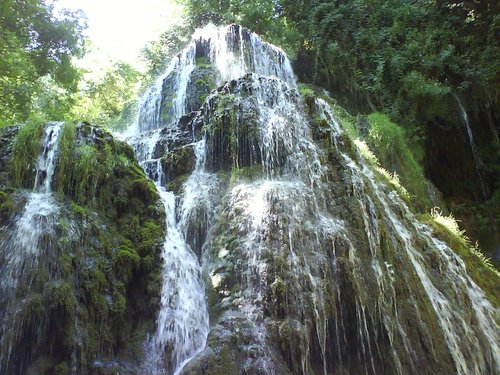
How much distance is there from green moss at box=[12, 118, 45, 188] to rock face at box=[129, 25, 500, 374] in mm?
2211

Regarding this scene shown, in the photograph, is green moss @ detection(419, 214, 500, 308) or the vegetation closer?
green moss @ detection(419, 214, 500, 308)

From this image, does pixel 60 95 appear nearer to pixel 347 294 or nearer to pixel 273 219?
pixel 273 219

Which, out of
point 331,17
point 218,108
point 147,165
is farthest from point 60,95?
point 331,17

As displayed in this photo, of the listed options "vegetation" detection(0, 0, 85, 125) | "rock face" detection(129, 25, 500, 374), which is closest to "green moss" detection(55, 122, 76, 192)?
"rock face" detection(129, 25, 500, 374)

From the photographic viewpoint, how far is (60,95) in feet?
38.4

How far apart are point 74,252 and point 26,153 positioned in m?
1.74

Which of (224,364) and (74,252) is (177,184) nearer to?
(74,252)

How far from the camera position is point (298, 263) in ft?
18.2

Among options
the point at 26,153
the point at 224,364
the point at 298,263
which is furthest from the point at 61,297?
the point at 298,263

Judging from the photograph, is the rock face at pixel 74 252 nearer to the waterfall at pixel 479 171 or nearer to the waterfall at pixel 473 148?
the waterfall at pixel 479 171

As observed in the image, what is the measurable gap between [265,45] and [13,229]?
34.9 feet

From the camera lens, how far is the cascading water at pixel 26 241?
4.29 meters

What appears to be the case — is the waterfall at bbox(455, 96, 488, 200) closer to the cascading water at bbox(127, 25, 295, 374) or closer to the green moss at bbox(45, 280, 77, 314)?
the cascading water at bbox(127, 25, 295, 374)

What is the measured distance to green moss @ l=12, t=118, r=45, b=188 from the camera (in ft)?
18.5
